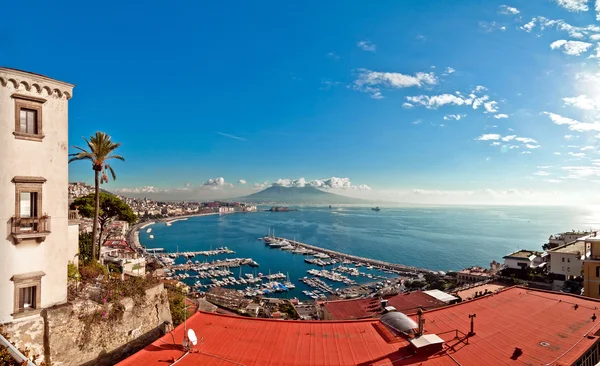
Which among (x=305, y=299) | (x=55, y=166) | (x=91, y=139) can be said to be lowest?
(x=305, y=299)

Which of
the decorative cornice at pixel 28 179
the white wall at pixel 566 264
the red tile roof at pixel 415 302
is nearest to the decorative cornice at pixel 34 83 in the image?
the decorative cornice at pixel 28 179

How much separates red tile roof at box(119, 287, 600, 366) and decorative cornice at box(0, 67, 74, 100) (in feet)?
23.9

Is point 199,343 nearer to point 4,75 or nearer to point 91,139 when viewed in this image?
point 4,75

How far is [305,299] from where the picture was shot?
4116 cm

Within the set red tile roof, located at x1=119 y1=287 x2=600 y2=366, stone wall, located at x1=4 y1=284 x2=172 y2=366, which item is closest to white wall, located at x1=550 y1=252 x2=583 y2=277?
red tile roof, located at x1=119 y1=287 x2=600 y2=366

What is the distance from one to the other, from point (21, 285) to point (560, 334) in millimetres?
13717

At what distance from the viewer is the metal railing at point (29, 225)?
7.54 m

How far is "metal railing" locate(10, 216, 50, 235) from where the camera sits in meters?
7.54

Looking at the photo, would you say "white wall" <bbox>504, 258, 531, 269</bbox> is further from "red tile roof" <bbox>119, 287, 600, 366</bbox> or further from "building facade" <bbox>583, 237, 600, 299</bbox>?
"red tile roof" <bbox>119, 287, 600, 366</bbox>

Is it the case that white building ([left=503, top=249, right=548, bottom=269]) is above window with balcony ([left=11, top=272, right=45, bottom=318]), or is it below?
below

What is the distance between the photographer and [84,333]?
8211 mm

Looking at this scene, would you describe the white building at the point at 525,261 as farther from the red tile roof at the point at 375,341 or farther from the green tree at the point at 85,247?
the green tree at the point at 85,247

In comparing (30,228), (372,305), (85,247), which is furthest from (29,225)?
(372,305)

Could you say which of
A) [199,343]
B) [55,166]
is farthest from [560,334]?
[55,166]
